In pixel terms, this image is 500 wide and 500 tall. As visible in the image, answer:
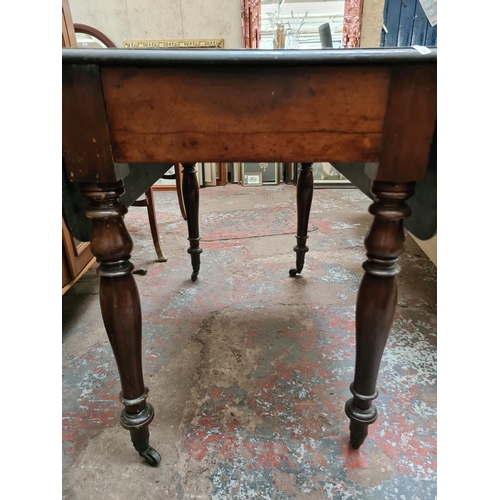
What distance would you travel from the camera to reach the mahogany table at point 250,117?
0.56 m

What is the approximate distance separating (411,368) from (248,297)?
727 millimetres

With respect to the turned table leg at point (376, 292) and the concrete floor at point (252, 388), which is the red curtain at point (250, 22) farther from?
the turned table leg at point (376, 292)

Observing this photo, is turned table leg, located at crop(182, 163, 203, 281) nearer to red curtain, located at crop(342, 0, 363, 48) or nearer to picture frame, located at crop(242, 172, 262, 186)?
picture frame, located at crop(242, 172, 262, 186)

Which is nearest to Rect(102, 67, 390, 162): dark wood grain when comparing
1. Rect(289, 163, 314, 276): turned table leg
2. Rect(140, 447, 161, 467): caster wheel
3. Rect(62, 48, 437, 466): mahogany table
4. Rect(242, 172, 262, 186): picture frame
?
Rect(62, 48, 437, 466): mahogany table

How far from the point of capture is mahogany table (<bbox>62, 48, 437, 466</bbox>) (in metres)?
0.56

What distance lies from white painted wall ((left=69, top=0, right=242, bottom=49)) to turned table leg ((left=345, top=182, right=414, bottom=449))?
379 cm

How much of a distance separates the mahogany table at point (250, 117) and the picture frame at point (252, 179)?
10.9 feet

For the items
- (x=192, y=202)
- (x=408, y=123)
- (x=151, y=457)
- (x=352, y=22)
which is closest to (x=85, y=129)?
(x=408, y=123)

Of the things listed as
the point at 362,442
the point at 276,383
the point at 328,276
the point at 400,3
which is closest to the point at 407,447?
the point at 362,442

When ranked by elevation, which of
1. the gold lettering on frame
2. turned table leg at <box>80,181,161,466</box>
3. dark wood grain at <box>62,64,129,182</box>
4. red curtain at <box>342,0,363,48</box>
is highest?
red curtain at <box>342,0,363,48</box>

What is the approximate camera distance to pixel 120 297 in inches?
28.4

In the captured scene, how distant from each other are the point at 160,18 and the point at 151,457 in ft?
13.4

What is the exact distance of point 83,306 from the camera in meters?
1.55

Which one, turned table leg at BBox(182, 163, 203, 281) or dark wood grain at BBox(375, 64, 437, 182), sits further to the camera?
turned table leg at BBox(182, 163, 203, 281)
